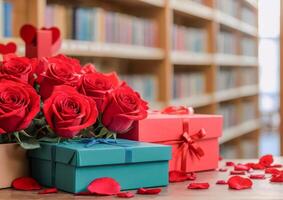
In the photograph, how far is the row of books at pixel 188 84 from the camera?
3646 millimetres

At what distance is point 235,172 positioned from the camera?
3.42 ft

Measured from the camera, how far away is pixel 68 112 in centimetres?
88

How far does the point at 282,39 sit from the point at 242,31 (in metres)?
3.83

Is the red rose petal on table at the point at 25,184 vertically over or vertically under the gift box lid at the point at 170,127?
under

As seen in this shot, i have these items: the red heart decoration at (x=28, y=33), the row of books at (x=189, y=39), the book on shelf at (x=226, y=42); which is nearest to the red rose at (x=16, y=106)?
the red heart decoration at (x=28, y=33)

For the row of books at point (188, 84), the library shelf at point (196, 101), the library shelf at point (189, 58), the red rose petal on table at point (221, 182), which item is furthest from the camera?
the row of books at point (188, 84)

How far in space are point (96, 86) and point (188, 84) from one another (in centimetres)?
294

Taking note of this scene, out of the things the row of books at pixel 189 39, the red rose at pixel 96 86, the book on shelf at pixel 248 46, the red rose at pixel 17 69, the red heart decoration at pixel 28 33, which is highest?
the book on shelf at pixel 248 46

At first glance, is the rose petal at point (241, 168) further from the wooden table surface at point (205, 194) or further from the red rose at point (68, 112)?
the red rose at point (68, 112)

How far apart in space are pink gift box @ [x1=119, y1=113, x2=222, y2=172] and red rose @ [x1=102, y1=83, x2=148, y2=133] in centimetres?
4

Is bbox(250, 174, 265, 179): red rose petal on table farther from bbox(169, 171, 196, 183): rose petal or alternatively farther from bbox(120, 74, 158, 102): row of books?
bbox(120, 74, 158, 102): row of books

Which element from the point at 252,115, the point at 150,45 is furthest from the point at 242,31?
the point at 150,45

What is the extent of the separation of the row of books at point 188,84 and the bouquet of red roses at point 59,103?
103 inches

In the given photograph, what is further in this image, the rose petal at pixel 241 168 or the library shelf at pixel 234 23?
the library shelf at pixel 234 23
